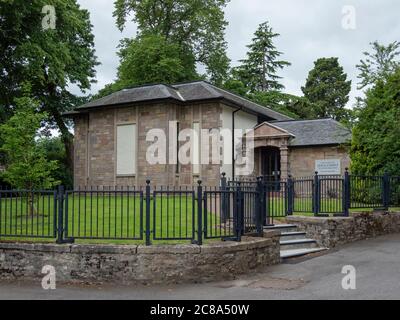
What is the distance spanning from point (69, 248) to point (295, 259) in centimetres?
585

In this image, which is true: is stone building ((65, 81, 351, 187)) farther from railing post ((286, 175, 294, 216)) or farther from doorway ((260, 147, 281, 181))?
railing post ((286, 175, 294, 216))

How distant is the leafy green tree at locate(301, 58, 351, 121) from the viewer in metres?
54.9

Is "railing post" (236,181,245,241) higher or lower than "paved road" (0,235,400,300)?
higher

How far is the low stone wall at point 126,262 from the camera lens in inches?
364

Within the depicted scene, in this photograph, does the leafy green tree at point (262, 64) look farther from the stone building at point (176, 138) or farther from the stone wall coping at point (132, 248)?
the stone wall coping at point (132, 248)

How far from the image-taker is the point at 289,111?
48.2m

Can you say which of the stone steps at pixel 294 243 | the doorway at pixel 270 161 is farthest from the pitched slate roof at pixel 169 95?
the stone steps at pixel 294 243

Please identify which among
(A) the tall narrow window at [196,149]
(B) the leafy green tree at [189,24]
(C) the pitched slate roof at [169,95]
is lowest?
(A) the tall narrow window at [196,149]

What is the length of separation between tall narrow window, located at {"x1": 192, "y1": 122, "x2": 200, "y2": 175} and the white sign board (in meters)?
6.76

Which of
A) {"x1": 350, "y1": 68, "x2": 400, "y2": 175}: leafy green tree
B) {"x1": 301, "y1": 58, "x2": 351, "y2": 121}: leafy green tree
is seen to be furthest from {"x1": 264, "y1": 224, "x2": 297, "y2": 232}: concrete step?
{"x1": 301, "y1": 58, "x2": 351, "y2": 121}: leafy green tree

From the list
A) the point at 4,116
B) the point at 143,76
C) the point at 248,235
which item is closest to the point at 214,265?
the point at 248,235

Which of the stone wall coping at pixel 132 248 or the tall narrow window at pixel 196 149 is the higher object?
the tall narrow window at pixel 196 149

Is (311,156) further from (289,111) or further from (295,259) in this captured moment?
(289,111)

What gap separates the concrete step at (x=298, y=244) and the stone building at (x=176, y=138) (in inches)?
448
